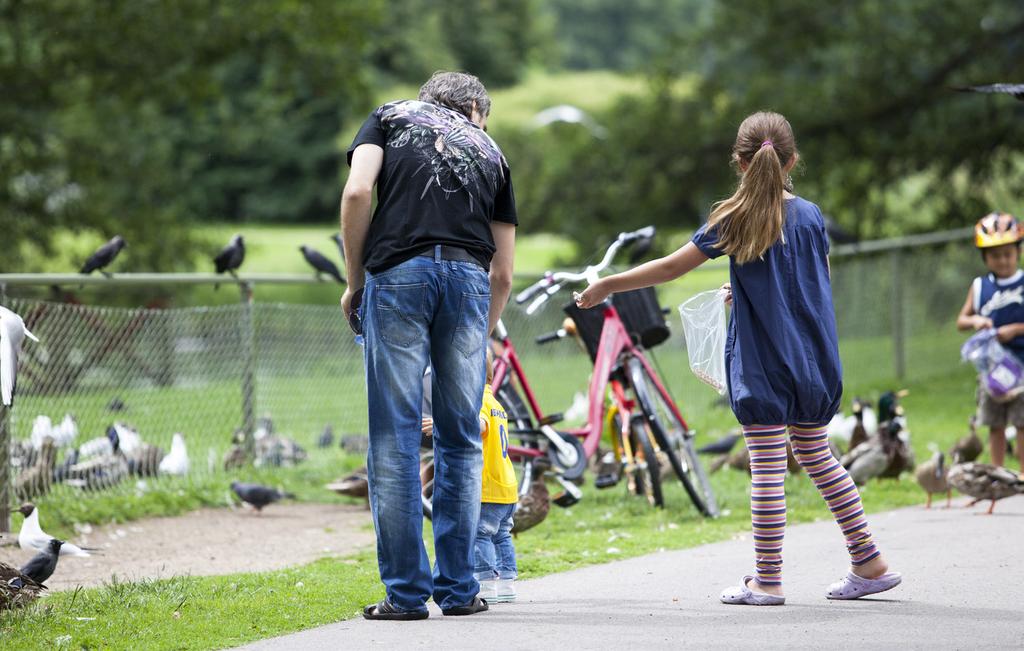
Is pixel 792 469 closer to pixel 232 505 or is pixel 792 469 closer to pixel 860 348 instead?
pixel 232 505

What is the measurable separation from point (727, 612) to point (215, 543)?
12.8 feet

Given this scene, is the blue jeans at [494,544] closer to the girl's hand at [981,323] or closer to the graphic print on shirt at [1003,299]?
the girl's hand at [981,323]

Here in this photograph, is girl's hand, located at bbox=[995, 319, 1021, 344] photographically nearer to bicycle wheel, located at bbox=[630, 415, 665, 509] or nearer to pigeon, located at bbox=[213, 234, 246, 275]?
bicycle wheel, located at bbox=[630, 415, 665, 509]

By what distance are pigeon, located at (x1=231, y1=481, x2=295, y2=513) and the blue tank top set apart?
4684 millimetres

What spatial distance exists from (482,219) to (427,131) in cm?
38

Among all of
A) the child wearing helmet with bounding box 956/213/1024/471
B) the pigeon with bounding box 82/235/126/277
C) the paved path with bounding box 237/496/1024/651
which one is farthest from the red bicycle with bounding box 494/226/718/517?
the pigeon with bounding box 82/235/126/277

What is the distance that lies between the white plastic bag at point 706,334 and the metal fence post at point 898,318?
388 inches

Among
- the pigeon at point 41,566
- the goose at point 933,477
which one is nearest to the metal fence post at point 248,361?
the pigeon at point 41,566

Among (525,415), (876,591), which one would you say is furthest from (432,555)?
(876,591)

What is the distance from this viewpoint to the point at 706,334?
6195mm

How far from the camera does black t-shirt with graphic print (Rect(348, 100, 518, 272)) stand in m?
4.97

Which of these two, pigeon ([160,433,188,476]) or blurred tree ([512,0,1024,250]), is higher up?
blurred tree ([512,0,1024,250])

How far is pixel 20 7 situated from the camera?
21.8 meters

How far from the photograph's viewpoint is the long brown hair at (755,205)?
514 cm
